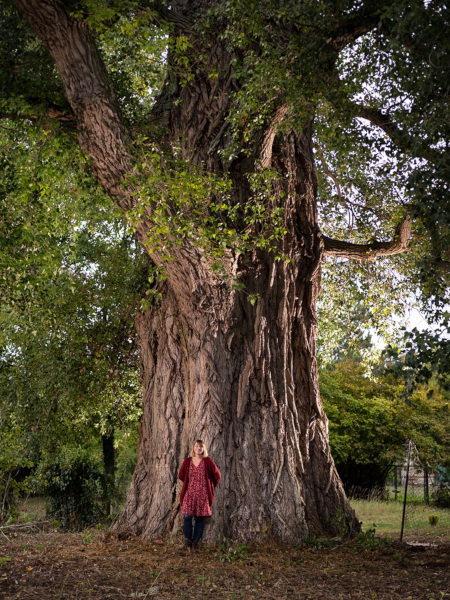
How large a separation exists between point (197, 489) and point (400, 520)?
29.7ft

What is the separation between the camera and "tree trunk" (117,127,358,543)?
9.05 m

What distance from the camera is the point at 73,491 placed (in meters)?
15.6

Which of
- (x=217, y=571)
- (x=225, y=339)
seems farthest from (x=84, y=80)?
Result: (x=217, y=571)

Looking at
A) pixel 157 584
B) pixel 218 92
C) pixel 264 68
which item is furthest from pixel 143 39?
pixel 157 584

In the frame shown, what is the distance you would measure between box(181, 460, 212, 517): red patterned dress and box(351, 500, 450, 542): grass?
183 inches

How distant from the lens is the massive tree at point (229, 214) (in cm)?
836

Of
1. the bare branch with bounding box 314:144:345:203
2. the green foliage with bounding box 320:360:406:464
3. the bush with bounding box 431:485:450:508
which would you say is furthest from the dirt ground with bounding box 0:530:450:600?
the bush with bounding box 431:485:450:508

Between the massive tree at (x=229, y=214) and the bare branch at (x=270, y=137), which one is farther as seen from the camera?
the bare branch at (x=270, y=137)

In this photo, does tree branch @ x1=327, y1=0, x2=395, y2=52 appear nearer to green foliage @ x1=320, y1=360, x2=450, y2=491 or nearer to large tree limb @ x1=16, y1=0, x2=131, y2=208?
large tree limb @ x1=16, y1=0, x2=131, y2=208

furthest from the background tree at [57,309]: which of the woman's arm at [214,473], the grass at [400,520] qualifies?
the grass at [400,520]

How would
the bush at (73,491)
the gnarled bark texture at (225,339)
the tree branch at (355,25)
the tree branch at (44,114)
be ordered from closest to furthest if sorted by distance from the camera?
the tree branch at (355,25) → the gnarled bark texture at (225,339) → the tree branch at (44,114) → the bush at (73,491)

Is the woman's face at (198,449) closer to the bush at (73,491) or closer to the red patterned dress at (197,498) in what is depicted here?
the red patterned dress at (197,498)

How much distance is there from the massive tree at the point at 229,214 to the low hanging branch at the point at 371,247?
158 cm

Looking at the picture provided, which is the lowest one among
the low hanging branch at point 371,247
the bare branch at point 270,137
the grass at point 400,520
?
the grass at point 400,520
